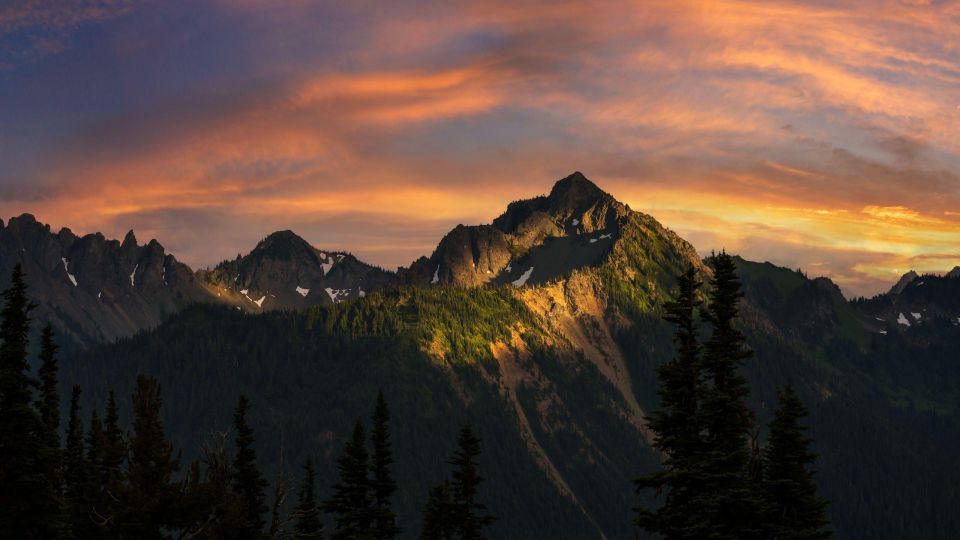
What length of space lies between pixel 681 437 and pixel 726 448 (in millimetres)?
2765

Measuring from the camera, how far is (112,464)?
3346 inches

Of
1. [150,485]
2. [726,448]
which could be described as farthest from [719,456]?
[150,485]

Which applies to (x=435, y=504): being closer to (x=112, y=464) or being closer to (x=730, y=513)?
(x=112, y=464)

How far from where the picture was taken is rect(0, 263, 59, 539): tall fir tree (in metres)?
56.8

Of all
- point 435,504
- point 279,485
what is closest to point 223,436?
point 279,485

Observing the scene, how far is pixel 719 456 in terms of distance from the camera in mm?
48719

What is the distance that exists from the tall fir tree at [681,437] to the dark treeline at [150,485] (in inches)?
637

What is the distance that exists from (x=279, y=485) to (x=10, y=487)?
64.1 ft

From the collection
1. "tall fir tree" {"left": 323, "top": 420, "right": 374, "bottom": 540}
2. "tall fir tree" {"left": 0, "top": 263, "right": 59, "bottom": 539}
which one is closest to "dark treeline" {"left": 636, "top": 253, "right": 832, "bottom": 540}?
"tall fir tree" {"left": 323, "top": 420, "right": 374, "bottom": 540}

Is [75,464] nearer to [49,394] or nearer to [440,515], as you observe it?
[49,394]

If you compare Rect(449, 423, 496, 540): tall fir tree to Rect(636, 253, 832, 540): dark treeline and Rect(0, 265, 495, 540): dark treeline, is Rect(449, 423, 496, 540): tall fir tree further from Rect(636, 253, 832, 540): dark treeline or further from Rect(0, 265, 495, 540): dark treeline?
Rect(636, 253, 832, 540): dark treeline

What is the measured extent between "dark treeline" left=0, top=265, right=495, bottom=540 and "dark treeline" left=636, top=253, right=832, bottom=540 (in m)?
16.9

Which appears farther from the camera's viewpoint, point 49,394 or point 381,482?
Result: point 49,394

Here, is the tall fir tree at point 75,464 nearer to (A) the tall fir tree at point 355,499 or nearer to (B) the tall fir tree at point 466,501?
(A) the tall fir tree at point 355,499
